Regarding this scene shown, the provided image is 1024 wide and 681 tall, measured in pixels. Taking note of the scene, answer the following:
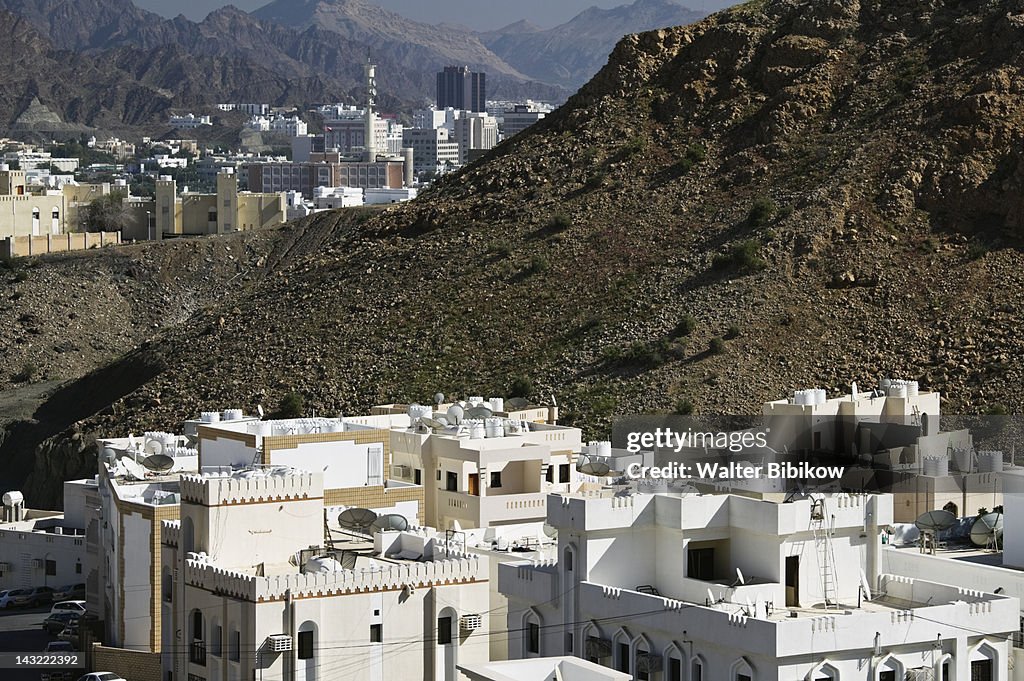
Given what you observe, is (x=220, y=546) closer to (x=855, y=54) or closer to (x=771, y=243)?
(x=771, y=243)

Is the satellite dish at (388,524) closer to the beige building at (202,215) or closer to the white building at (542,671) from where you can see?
the white building at (542,671)

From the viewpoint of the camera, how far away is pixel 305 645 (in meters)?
27.0

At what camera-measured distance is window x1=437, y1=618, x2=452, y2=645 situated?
28.2m

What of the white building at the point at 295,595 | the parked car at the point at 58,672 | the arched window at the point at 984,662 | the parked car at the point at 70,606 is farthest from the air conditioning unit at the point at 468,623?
the parked car at the point at 70,606

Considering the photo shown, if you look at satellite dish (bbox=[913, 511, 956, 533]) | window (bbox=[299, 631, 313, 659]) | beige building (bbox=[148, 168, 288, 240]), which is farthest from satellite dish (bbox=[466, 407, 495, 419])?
beige building (bbox=[148, 168, 288, 240])

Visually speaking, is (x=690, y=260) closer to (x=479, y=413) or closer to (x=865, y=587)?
(x=479, y=413)

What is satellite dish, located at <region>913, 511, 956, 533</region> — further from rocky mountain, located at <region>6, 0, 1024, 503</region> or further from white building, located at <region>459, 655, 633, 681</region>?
rocky mountain, located at <region>6, 0, 1024, 503</region>

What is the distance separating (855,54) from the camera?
70.9 m

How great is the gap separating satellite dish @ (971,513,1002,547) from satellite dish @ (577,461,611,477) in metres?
9.49

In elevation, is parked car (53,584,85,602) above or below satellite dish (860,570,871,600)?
below

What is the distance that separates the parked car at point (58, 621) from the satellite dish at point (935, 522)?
17.6 metres

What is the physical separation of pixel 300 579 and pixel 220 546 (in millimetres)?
2627

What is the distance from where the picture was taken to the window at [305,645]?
26.9 metres

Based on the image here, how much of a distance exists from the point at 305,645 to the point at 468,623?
241cm
